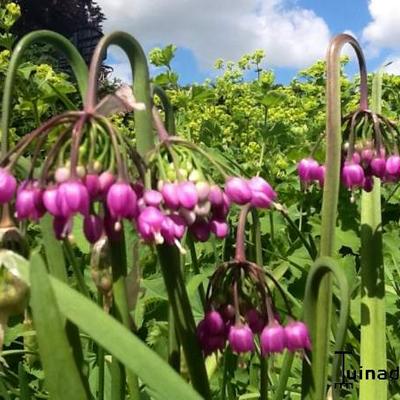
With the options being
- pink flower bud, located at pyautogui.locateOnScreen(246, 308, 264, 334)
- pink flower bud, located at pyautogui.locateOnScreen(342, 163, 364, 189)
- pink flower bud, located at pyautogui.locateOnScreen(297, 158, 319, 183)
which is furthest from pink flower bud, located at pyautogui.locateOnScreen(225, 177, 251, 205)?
pink flower bud, located at pyautogui.locateOnScreen(297, 158, 319, 183)

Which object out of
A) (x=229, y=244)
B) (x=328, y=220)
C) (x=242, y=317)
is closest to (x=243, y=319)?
(x=242, y=317)

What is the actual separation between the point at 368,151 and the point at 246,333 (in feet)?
1.72

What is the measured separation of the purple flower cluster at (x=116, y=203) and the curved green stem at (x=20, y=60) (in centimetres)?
11

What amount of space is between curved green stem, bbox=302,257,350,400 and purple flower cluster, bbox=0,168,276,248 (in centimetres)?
29

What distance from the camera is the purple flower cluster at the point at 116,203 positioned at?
3.03 feet

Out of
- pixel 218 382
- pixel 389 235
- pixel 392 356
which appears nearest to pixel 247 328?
pixel 218 382

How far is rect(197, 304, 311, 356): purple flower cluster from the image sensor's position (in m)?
1.20

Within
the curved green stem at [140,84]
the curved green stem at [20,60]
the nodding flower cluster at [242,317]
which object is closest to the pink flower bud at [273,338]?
the nodding flower cluster at [242,317]

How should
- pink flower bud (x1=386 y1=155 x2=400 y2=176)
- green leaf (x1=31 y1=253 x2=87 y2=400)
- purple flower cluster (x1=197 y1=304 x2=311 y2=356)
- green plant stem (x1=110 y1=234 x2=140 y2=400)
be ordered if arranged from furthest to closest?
pink flower bud (x1=386 y1=155 x2=400 y2=176)
purple flower cluster (x1=197 y1=304 x2=311 y2=356)
green plant stem (x1=110 y1=234 x2=140 y2=400)
green leaf (x1=31 y1=253 x2=87 y2=400)

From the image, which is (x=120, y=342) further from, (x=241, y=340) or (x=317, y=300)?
(x=317, y=300)

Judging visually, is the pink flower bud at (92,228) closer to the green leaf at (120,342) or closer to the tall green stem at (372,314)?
the green leaf at (120,342)

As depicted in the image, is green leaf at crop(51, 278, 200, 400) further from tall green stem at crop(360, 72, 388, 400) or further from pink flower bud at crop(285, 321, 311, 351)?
tall green stem at crop(360, 72, 388, 400)

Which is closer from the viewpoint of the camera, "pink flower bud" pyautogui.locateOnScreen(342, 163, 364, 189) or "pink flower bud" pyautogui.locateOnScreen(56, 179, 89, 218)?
"pink flower bud" pyautogui.locateOnScreen(56, 179, 89, 218)

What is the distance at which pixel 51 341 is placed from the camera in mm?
873
